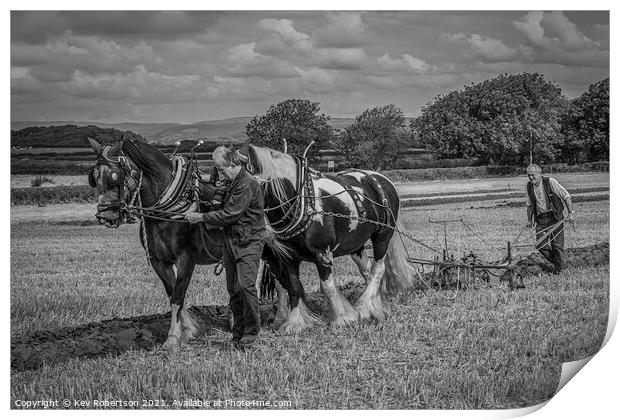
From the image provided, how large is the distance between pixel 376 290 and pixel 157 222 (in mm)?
2808

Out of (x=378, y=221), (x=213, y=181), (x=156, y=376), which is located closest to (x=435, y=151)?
(x=378, y=221)

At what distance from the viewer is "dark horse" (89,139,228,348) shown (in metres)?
7.57

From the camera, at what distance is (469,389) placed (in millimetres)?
6992

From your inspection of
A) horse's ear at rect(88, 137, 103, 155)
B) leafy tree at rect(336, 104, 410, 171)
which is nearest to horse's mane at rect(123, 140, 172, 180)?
horse's ear at rect(88, 137, 103, 155)

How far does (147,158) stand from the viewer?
25.9 ft

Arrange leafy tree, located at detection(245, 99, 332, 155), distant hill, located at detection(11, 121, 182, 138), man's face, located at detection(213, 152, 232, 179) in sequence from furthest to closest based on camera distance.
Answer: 1. leafy tree, located at detection(245, 99, 332, 155)
2. distant hill, located at detection(11, 121, 182, 138)
3. man's face, located at detection(213, 152, 232, 179)

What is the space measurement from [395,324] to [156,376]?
2904 millimetres

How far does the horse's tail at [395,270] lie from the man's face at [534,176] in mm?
1708

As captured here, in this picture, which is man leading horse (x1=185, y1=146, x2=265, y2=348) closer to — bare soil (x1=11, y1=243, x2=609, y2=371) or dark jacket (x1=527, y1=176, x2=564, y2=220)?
bare soil (x1=11, y1=243, x2=609, y2=371)

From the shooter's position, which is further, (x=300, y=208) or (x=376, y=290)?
(x=376, y=290)

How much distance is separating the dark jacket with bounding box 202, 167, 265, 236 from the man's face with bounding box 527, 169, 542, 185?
3.92 metres

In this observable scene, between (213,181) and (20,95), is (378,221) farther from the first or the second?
(20,95)

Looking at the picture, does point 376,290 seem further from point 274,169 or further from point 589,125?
point 589,125

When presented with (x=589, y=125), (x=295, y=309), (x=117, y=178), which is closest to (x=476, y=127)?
(x=589, y=125)
